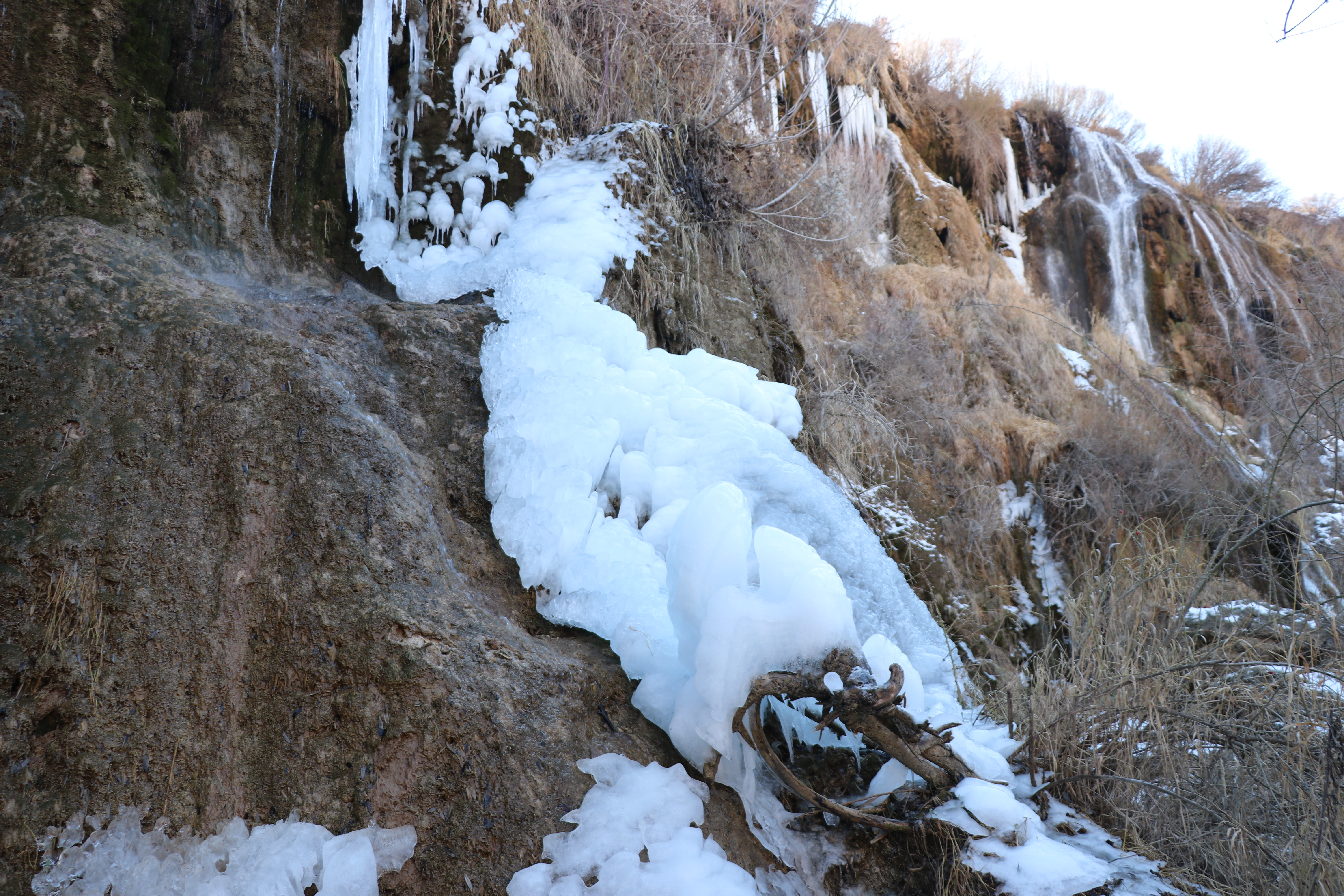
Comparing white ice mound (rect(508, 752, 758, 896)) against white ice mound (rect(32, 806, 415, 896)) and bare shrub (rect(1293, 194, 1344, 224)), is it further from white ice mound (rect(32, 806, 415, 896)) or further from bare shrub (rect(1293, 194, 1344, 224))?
bare shrub (rect(1293, 194, 1344, 224))

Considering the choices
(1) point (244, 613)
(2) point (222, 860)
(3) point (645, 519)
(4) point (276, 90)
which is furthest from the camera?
(4) point (276, 90)

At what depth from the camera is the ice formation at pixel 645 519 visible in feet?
5.45

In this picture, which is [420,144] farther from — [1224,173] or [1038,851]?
[1224,173]

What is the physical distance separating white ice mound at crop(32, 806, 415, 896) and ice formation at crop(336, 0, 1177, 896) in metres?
0.30

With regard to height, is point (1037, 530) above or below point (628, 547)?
below

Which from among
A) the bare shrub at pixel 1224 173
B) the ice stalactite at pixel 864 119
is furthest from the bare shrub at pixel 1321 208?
the ice stalactite at pixel 864 119

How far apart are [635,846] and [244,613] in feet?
3.31

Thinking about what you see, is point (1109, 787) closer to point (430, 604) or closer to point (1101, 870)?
point (1101, 870)

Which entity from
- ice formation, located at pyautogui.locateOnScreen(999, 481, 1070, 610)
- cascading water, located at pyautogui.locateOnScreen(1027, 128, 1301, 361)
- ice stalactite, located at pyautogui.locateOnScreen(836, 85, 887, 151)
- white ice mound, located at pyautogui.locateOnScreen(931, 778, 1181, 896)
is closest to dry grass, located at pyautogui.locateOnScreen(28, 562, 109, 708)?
white ice mound, located at pyautogui.locateOnScreen(931, 778, 1181, 896)

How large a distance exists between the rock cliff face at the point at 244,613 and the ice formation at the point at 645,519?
91 mm

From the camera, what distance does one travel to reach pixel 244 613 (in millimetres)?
1708

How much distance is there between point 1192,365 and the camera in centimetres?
1016

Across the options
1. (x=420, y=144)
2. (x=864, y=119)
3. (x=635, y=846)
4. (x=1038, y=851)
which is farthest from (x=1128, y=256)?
(x=635, y=846)

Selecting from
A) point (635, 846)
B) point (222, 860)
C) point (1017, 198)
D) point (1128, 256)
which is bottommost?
point (222, 860)
